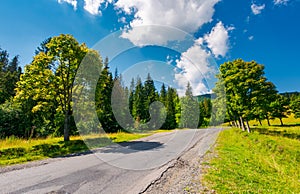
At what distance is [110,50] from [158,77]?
299 cm

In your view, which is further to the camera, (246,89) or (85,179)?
(246,89)

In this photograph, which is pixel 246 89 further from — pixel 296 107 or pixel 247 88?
pixel 296 107

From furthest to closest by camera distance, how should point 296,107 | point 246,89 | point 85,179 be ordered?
point 296,107 → point 246,89 → point 85,179

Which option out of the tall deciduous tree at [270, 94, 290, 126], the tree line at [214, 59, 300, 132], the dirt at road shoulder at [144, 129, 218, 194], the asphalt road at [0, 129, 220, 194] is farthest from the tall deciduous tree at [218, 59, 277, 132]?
the tall deciduous tree at [270, 94, 290, 126]

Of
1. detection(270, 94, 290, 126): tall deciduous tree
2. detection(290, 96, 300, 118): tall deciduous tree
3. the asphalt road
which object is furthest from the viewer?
detection(290, 96, 300, 118): tall deciduous tree

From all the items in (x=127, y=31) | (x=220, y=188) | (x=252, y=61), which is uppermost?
(x=252, y=61)

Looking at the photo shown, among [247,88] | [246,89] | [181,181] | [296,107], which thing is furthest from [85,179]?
[296,107]

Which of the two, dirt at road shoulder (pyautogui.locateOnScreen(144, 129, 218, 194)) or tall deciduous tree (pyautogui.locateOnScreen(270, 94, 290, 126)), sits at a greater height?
tall deciduous tree (pyautogui.locateOnScreen(270, 94, 290, 126))

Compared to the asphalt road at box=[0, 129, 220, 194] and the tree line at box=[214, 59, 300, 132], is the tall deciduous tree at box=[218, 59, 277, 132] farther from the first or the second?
the asphalt road at box=[0, 129, 220, 194]

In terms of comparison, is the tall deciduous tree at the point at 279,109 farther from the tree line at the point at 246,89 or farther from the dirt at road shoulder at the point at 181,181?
the dirt at road shoulder at the point at 181,181

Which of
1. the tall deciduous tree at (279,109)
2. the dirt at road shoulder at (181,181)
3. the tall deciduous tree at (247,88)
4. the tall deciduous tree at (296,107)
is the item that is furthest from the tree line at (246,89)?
the tall deciduous tree at (296,107)

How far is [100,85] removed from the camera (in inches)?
618

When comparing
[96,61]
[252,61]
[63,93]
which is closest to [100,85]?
[96,61]

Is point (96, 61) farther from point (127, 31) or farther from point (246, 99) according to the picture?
point (246, 99)
